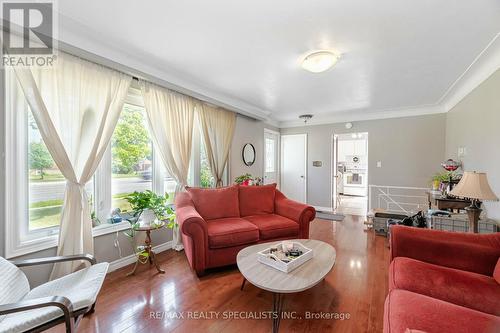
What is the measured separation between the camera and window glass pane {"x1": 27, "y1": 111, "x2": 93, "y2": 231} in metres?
1.99

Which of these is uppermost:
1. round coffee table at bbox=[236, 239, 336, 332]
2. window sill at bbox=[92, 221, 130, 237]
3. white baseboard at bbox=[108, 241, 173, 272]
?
window sill at bbox=[92, 221, 130, 237]

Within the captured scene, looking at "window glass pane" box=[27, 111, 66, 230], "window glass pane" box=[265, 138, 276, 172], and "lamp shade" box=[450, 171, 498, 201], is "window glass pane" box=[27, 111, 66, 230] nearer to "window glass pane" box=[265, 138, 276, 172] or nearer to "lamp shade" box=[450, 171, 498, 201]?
"lamp shade" box=[450, 171, 498, 201]

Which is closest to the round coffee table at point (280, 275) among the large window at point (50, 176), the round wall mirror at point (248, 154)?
the large window at point (50, 176)

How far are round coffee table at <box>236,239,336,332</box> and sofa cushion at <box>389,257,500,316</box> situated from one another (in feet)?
1.64

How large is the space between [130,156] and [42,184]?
0.92m

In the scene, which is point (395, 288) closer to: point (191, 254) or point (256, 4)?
point (191, 254)

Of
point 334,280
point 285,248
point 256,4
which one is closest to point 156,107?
point 256,4

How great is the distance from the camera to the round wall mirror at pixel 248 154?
187 inches

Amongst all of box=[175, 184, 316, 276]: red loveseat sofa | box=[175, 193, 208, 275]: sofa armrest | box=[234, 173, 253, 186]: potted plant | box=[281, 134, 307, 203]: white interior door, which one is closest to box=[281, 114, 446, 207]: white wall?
box=[281, 134, 307, 203]: white interior door

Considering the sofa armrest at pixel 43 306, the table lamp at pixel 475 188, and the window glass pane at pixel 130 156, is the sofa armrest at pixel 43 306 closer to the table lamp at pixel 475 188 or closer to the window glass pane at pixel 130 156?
the window glass pane at pixel 130 156

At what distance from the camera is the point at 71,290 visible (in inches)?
57.1

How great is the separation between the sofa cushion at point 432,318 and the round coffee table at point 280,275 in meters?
0.50

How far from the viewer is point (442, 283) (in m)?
1.41

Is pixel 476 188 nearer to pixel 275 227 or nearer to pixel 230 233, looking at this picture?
pixel 275 227
